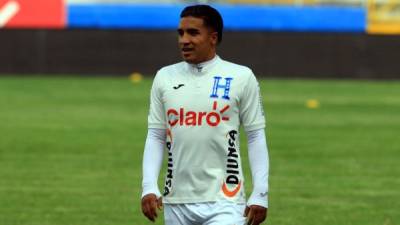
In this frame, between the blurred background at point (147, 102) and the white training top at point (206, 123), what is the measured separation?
5.06 metres

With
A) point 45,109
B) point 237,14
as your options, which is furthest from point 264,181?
point 237,14

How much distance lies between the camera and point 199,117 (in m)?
6.59

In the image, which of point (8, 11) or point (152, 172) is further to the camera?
point (8, 11)

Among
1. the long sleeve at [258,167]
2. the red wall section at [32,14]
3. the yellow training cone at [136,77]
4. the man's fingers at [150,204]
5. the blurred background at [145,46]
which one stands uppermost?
the long sleeve at [258,167]

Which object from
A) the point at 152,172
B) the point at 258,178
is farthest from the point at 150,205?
the point at 258,178

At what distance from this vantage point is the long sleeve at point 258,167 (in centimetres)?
656

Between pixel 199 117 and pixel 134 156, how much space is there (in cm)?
1099

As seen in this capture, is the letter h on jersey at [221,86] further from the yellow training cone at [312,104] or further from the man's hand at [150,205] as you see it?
the yellow training cone at [312,104]

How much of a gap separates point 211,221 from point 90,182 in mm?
8123

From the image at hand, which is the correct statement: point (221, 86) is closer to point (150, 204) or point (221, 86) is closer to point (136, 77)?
point (150, 204)

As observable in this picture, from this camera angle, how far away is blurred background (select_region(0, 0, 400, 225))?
524 inches

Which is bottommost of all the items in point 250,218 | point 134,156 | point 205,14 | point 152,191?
point 134,156

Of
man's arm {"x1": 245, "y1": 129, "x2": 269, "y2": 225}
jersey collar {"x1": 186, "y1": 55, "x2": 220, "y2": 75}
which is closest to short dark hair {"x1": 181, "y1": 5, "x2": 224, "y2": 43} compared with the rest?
jersey collar {"x1": 186, "y1": 55, "x2": 220, "y2": 75}

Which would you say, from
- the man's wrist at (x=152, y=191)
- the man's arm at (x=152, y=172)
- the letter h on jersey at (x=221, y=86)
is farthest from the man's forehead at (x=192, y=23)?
the man's wrist at (x=152, y=191)
